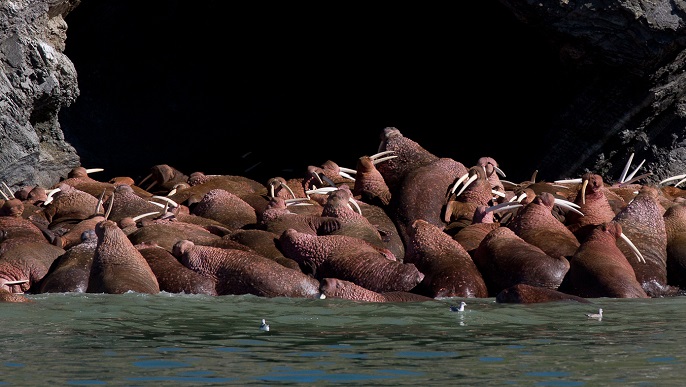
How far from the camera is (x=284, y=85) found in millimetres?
20984

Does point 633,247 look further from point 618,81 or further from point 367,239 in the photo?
point 618,81

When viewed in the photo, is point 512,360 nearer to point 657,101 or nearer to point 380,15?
point 657,101

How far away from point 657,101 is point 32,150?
7.56 m

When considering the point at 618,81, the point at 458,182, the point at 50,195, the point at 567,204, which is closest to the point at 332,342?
the point at 567,204

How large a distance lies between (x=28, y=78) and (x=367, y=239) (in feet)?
15.7

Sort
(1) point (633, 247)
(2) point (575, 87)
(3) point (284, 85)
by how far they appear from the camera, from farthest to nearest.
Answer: (3) point (284, 85) < (2) point (575, 87) < (1) point (633, 247)

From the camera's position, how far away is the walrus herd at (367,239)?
9656 mm

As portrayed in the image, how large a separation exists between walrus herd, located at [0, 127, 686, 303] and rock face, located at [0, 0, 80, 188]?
0.43 metres

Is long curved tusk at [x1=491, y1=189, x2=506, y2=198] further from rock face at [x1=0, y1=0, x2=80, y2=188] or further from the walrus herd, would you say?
rock face at [x1=0, y1=0, x2=80, y2=188]

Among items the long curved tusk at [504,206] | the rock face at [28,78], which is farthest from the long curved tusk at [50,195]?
the long curved tusk at [504,206]

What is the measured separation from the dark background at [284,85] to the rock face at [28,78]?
12.2 ft

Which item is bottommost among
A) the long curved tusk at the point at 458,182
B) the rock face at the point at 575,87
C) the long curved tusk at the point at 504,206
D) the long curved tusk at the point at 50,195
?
the long curved tusk at the point at 50,195

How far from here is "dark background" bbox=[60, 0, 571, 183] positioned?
17906mm

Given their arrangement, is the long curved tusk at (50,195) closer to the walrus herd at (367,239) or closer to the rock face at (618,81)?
the walrus herd at (367,239)
